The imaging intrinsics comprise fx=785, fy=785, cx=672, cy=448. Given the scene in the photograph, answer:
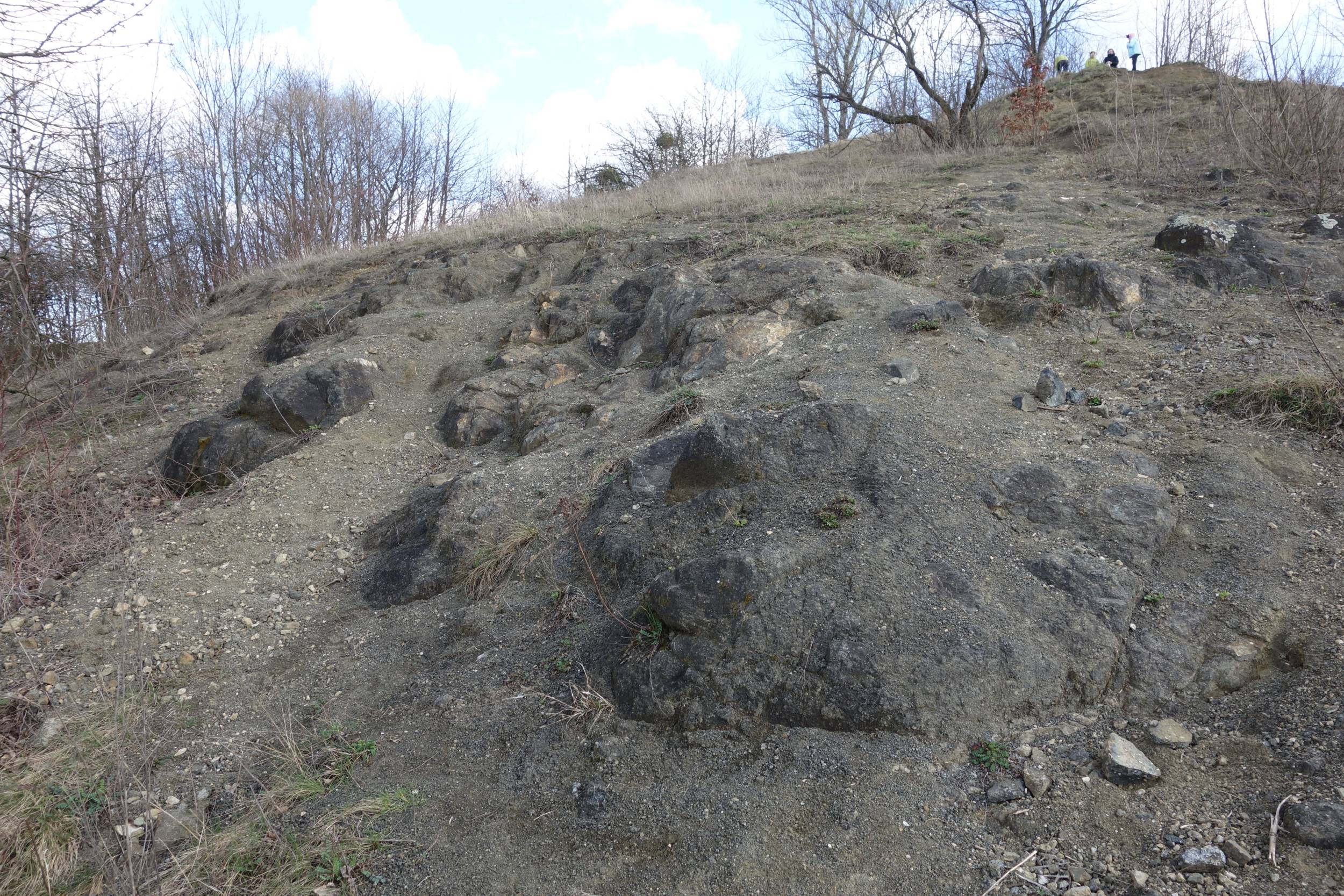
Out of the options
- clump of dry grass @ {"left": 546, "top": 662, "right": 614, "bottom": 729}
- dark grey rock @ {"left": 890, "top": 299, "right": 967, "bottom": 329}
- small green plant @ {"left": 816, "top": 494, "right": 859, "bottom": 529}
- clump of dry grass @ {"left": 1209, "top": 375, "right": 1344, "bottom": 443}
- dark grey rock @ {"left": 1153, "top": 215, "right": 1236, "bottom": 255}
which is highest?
dark grey rock @ {"left": 1153, "top": 215, "right": 1236, "bottom": 255}

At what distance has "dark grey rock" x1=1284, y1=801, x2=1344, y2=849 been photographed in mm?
2250

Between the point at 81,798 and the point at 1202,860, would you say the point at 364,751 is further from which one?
the point at 1202,860

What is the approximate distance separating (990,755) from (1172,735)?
634 millimetres

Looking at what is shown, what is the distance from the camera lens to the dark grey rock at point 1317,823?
2.25 m

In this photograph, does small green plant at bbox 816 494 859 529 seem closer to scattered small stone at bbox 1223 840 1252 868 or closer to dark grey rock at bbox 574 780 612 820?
dark grey rock at bbox 574 780 612 820

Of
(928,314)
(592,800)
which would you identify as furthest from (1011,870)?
(928,314)

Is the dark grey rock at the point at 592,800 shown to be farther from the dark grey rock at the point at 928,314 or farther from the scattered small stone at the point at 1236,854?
the dark grey rock at the point at 928,314

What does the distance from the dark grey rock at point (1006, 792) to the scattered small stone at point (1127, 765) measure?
30 cm

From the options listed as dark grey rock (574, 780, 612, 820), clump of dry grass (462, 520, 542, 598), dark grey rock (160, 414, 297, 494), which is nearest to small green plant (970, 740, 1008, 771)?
dark grey rock (574, 780, 612, 820)

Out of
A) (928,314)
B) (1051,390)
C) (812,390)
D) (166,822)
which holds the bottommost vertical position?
(166,822)

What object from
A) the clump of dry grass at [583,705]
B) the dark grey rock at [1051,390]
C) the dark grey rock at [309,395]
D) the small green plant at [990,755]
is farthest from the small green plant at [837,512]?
the dark grey rock at [309,395]

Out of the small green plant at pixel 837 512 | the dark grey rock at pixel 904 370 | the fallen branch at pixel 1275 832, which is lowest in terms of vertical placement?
the fallen branch at pixel 1275 832

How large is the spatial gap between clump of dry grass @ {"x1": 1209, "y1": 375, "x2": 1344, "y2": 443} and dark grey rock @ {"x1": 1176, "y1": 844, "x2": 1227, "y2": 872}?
256 cm

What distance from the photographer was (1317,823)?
7.51 ft
